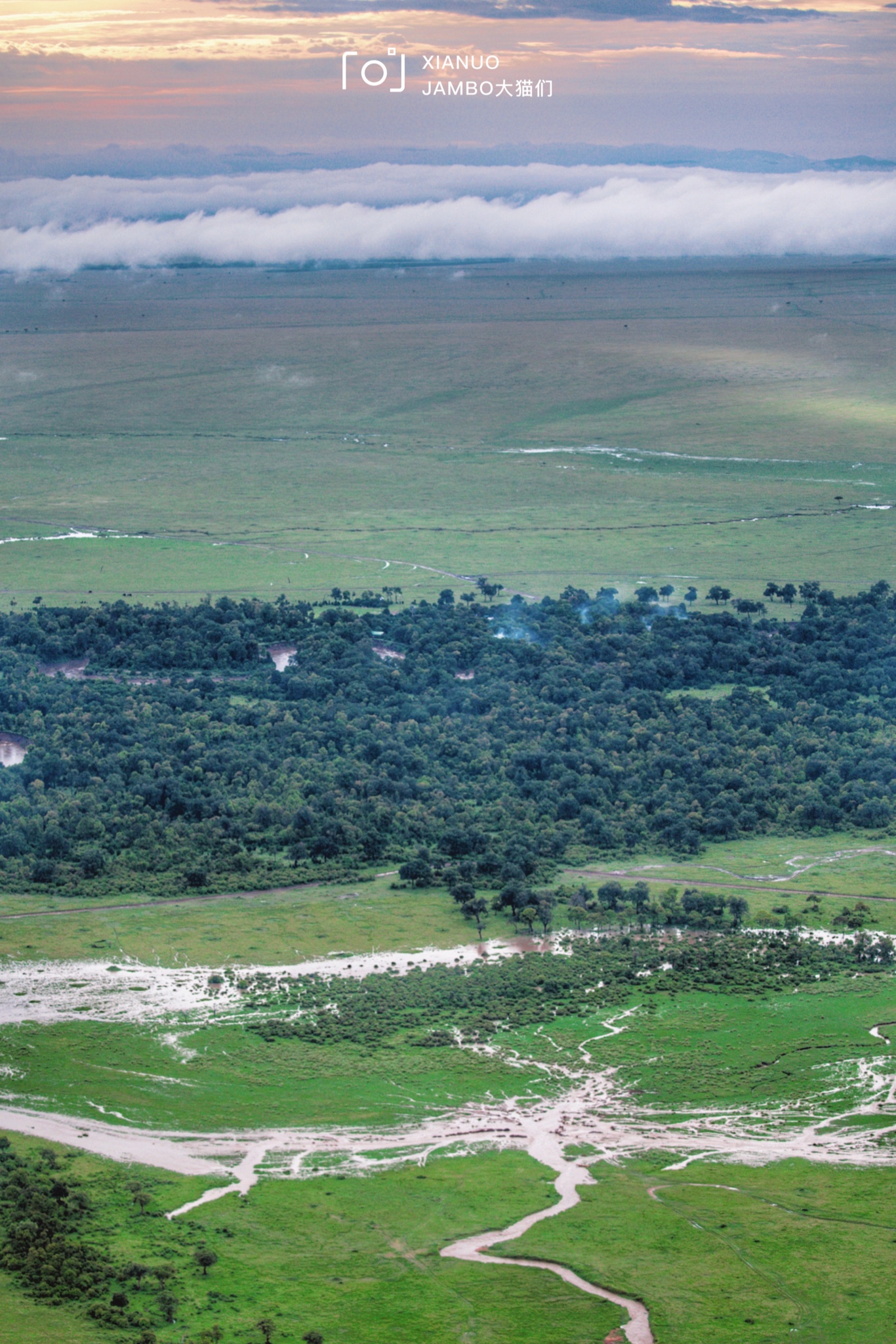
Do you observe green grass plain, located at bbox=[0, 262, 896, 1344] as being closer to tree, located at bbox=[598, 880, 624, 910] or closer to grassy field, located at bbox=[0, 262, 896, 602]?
grassy field, located at bbox=[0, 262, 896, 602]

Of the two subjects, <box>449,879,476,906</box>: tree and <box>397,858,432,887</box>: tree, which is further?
<box>397,858,432,887</box>: tree

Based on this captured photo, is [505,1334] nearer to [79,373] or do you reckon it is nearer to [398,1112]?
[398,1112]

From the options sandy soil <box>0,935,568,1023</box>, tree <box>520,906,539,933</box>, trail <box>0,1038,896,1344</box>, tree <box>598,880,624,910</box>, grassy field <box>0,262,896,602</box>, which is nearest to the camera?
trail <box>0,1038,896,1344</box>

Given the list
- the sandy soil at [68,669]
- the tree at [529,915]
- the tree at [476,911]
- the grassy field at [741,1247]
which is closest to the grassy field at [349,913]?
the tree at [476,911]

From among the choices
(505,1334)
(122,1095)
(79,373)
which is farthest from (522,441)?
→ (505,1334)

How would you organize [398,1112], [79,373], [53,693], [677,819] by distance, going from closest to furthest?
[398,1112], [677,819], [53,693], [79,373]

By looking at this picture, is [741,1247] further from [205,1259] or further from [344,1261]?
[205,1259]

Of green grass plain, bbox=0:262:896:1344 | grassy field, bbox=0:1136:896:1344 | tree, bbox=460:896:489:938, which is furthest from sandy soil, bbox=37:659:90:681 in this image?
grassy field, bbox=0:1136:896:1344

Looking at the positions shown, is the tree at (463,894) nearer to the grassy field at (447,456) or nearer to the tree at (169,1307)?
the tree at (169,1307)
